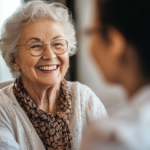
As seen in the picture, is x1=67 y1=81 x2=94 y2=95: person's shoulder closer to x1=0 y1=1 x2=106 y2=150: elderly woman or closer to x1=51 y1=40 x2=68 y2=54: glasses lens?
x1=0 y1=1 x2=106 y2=150: elderly woman

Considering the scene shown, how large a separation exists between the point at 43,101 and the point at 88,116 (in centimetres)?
33

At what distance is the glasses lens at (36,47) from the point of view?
129 cm

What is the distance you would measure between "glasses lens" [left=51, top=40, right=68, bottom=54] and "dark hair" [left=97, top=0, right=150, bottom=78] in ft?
2.78

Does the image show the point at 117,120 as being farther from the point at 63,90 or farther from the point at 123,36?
the point at 63,90

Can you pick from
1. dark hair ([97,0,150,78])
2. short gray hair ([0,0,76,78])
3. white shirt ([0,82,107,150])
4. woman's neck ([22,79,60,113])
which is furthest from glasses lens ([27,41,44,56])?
dark hair ([97,0,150,78])

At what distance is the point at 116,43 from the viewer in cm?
51

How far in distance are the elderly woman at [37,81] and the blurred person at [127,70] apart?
0.82 metres

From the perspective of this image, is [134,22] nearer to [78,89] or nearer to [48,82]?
[48,82]

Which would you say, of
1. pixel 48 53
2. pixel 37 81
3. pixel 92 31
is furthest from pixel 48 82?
pixel 92 31

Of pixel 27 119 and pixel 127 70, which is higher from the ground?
pixel 127 70

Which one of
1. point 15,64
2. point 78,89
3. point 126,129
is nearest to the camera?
point 126,129

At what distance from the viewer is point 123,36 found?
500 millimetres

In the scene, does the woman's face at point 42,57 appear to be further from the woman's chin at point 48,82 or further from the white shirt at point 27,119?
the white shirt at point 27,119

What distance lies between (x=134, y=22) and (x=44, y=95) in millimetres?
1022
